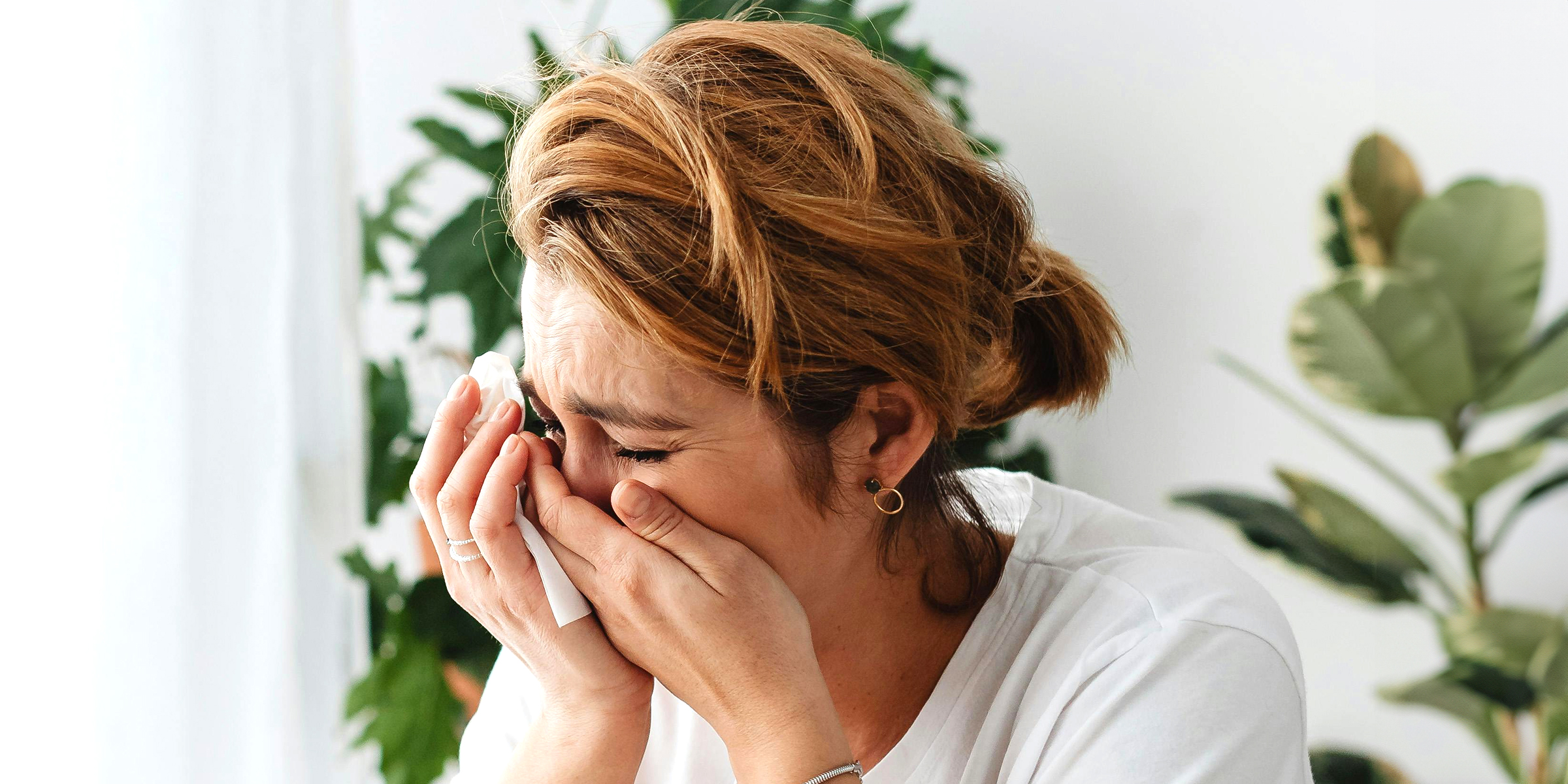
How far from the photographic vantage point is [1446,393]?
61.3 inches

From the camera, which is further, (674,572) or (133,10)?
(133,10)

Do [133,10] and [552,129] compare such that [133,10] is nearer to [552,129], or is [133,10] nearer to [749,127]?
[552,129]

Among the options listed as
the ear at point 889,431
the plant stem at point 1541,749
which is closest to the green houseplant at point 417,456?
the ear at point 889,431

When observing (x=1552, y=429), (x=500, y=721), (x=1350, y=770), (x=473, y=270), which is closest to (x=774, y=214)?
(x=500, y=721)

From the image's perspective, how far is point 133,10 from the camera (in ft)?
3.67

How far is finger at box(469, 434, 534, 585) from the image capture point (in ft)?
3.10

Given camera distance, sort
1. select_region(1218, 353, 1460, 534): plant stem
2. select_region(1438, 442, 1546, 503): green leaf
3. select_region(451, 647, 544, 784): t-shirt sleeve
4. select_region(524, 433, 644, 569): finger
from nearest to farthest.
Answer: select_region(524, 433, 644, 569): finger → select_region(451, 647, 544, 784): t-shirt sleeve → select_region(1438, 442, 1546, 503): green leaf → select_region(1218, 353, 1460, 534): plant stem

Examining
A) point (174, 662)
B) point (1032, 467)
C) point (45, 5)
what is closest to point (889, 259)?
point (45, 5)

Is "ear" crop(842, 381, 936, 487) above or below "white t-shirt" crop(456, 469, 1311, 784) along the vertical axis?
above

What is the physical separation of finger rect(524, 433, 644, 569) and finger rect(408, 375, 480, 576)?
0.11 m

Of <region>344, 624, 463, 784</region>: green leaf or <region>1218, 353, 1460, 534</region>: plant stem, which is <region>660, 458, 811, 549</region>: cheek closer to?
<region>344, 624, 463, 784</region>: green leaf

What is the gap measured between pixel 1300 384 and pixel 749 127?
1490 millimetres

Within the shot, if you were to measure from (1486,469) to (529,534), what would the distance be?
132cm

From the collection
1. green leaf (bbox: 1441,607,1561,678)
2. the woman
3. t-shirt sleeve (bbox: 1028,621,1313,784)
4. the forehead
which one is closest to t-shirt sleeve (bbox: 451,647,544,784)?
the woman
